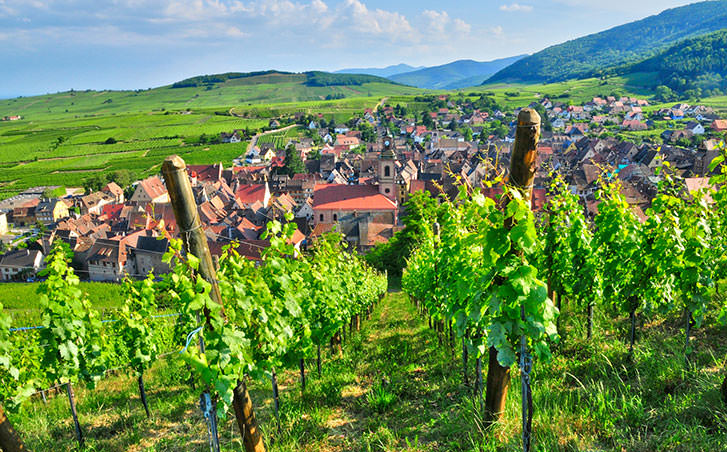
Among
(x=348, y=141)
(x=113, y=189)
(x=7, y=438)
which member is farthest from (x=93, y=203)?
(x=7, y=438)

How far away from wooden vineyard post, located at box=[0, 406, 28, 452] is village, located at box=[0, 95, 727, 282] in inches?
103

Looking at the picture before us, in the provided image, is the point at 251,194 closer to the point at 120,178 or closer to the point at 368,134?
the point at 120,178

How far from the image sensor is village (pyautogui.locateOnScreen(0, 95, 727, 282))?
50344mm

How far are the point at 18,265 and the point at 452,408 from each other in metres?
66.2

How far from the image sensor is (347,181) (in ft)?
295

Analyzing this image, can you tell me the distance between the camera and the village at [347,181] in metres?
50.3

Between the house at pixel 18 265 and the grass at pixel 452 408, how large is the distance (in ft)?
187

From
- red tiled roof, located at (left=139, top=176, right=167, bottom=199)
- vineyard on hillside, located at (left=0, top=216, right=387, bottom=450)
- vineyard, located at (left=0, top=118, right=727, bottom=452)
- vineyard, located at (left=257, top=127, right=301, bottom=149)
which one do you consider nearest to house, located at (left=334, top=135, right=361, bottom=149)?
vineyard, located at (left=257, top=127, right=301, bottom=149)

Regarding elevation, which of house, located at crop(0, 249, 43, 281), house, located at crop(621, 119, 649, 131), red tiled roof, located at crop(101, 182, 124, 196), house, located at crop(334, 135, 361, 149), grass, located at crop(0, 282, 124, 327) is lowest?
grass, located at crop(0, 282, 124, 327)

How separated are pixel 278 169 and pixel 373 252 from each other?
58.5 m

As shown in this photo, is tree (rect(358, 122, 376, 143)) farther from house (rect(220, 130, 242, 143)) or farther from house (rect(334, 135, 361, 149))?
house (rect(220, 130, 242, 143))

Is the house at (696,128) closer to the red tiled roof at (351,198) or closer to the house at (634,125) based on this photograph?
the house at (634,125)

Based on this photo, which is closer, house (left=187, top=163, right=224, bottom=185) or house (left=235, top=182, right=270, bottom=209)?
house (left=235, top=182, right=270, bottom=209)

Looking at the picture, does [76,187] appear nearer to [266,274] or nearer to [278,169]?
[278,169]
